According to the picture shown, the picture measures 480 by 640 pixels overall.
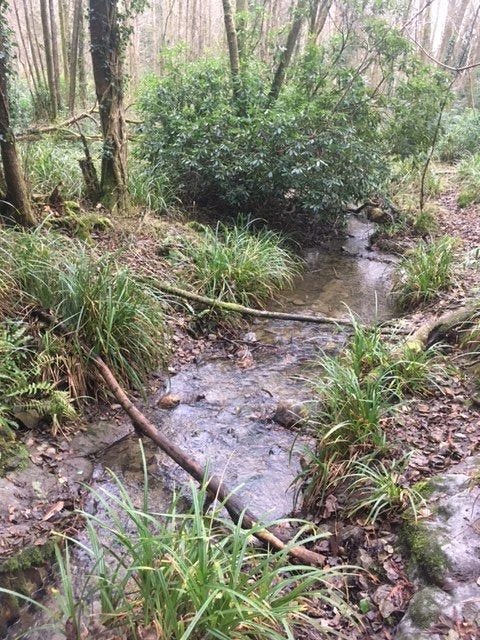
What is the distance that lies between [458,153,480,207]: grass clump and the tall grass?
348 inches

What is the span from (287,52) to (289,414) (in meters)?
6.87

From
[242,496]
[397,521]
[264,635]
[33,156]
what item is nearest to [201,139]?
[33,156]

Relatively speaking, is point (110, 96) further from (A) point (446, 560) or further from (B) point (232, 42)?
(A) point (446, 560)

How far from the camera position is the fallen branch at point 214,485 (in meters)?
2.88

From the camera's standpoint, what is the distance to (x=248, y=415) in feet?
15.4

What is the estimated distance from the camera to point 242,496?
12.1 ft

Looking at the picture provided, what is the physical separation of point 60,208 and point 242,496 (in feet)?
15.6

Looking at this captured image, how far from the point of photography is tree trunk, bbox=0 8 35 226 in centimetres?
499

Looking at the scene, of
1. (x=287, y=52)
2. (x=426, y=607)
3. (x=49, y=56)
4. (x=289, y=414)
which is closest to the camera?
(x=426, y=607)

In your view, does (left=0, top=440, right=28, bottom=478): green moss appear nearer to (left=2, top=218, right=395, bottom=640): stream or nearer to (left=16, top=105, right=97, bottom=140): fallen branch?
(left=2, top=218, right=395, bottom=640): stream

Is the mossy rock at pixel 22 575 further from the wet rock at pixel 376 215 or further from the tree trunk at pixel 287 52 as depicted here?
the wet rock at pixel 376 215

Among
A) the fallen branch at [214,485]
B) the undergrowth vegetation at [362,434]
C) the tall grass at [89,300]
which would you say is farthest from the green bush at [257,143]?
the fallen branch at [214,485]

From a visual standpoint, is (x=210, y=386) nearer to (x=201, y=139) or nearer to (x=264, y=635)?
(x=264, y=635)

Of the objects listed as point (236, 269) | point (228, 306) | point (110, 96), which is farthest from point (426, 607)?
point (110, 96)
